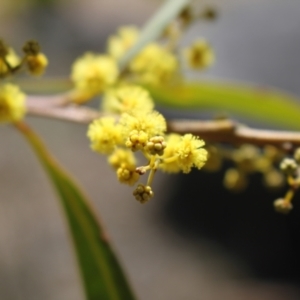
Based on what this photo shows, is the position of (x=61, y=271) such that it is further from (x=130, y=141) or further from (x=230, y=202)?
(x=130, y=141)

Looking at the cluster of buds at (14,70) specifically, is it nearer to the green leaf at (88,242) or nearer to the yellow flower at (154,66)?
the green leaf at (88,242)

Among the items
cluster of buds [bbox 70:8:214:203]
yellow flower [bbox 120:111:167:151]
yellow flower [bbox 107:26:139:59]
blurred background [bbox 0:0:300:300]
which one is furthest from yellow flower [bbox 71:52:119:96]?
blurred background [bbox 0:0:300:300]

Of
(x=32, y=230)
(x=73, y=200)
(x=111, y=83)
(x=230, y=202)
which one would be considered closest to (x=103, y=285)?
(x=73, y=200)

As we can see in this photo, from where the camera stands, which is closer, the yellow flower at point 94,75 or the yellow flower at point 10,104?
the yellow flower at point 10,104

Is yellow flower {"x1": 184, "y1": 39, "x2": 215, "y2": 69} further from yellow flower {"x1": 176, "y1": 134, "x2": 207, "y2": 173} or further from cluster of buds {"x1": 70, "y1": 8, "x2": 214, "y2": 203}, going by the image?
yellow flower {"x1": 176, "y1": 134, "x2": 207, "y2": 173}

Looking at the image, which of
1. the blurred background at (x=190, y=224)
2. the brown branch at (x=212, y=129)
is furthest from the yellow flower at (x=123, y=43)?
the blurred background at (x=190, y=224)

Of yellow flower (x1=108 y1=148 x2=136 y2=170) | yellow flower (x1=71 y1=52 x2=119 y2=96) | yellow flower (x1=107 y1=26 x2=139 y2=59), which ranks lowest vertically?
yellow flower (x1=108 y1=148 x2=136 y2=170)
